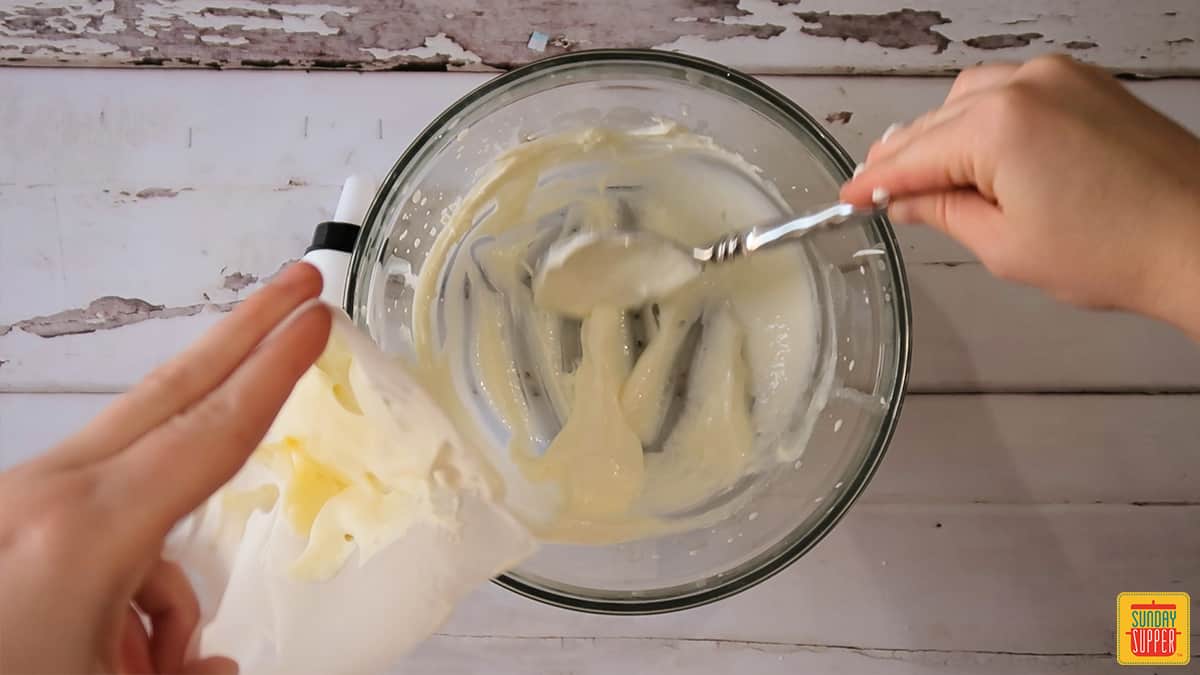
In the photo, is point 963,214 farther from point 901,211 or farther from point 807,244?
point 807,244

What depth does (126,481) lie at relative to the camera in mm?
384

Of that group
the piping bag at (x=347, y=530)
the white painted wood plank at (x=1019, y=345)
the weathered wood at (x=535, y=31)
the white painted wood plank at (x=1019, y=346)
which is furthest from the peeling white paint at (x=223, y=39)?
the white painted wood plank at (x=1019, y=345)

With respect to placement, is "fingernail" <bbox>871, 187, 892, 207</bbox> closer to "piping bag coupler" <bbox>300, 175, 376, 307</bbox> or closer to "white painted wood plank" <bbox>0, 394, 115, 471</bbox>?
"piping bag coupler" <bbox>300, 175, 376, 307</bbox>

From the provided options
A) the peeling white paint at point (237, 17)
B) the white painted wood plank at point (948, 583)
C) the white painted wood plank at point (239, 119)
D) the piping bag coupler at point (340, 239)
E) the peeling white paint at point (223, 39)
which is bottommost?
the white painted wood plank at point (948, 583)

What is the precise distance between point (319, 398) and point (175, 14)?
0.51 metres

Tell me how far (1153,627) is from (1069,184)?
0.56 m

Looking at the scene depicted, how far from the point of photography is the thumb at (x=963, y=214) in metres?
0.54

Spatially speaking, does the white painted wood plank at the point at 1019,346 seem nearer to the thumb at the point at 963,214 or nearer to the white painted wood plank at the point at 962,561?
the white painted wood plank at the point at 962,561

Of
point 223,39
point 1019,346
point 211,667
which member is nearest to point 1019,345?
point 1019,346

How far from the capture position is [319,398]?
1.80ft

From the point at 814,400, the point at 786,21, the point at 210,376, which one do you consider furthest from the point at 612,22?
the point at 210,376

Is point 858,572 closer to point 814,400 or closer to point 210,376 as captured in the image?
point 814,400

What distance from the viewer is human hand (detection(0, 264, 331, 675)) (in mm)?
367

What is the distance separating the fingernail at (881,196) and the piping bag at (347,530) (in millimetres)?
318
